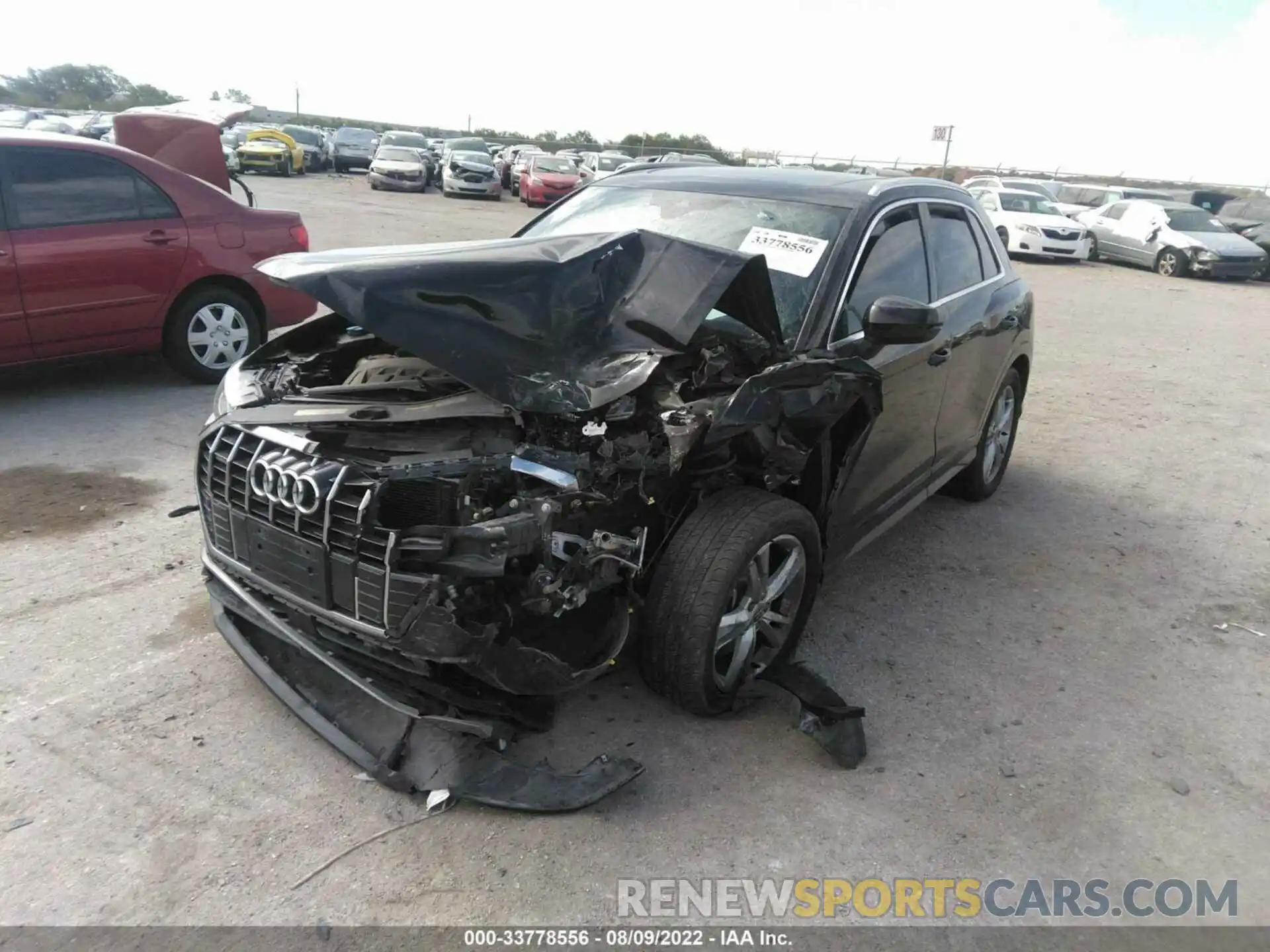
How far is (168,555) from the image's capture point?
13.6 ft

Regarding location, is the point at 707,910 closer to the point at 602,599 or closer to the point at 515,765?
the point at 515,765

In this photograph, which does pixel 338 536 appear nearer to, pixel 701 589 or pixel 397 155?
pixel 701 589

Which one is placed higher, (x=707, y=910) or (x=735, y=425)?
(x=735, y=425)

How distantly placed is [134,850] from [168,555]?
1912 mm

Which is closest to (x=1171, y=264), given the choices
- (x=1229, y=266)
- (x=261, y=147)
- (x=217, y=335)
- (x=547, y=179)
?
(x=1229, y=266)

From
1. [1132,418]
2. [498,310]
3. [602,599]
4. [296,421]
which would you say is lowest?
[1132,418]

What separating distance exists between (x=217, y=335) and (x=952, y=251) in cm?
512

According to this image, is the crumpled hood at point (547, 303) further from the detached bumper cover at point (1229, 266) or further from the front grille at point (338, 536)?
the detached bumper cover at point (1229, 266)

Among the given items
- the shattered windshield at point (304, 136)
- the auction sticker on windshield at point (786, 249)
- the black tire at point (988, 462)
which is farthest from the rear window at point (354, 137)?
the auction sticker on windshield at point (786, 249)

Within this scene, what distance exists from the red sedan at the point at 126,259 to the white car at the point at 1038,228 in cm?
1716

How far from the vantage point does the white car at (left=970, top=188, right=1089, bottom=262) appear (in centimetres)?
2003

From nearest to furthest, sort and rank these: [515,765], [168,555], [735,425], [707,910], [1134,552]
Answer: [707,910], [515,765], [735,425], [168,555], [1134,552]

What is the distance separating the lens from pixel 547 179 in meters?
25.2

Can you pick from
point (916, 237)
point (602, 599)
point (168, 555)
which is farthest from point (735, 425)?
point (168, 555)
